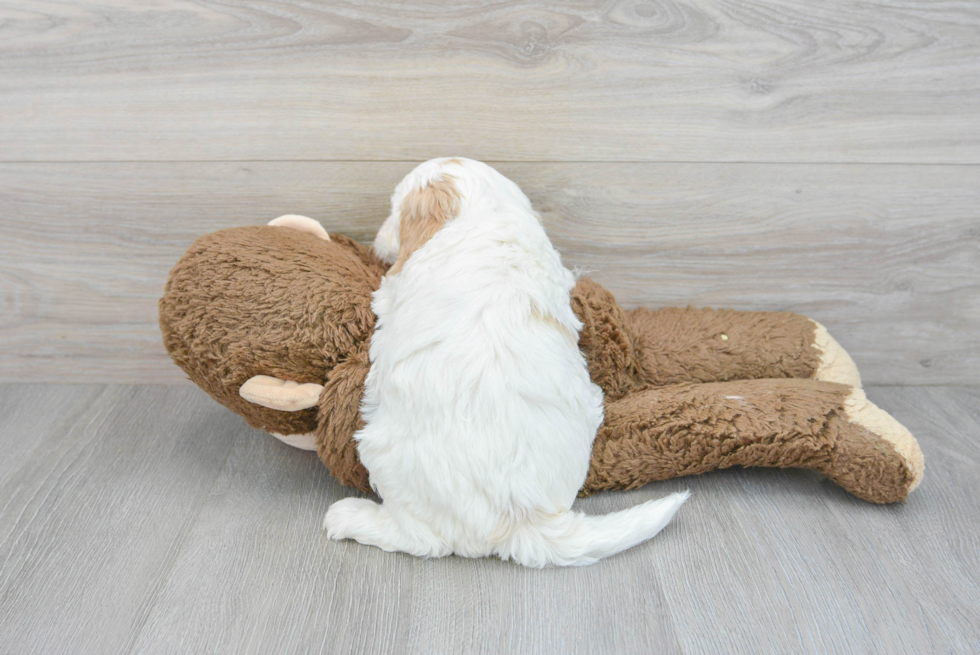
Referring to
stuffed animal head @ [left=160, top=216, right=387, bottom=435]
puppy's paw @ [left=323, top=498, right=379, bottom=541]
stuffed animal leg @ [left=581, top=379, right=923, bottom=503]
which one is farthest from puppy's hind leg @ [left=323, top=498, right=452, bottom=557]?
stuffed animal leg @ [left=581, top=379, right=923, bottom=503]

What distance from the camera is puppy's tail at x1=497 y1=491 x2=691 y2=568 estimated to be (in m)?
0.90

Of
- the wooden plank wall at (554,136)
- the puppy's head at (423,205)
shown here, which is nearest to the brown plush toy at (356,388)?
the puppy's head at (423,205)

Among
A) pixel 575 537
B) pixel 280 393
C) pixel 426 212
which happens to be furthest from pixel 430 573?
pixel 426 212

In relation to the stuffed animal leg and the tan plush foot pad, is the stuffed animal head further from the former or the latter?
the tan plush foot pad

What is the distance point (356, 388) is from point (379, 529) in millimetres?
189

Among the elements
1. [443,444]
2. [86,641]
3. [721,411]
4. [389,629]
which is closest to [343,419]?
[443,444]

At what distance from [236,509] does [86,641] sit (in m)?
0.26

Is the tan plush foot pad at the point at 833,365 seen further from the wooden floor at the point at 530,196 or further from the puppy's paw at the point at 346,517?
the puppy's paw at the point at 346,517

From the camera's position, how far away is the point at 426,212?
0.95 meters

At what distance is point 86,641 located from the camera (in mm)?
819

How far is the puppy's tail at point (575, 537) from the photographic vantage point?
0.90 meters

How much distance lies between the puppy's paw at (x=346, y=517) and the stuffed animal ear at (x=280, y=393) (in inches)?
5.8

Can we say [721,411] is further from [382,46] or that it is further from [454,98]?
[382,46]

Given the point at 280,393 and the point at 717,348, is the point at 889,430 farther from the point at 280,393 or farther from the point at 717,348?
the point at 280,393
